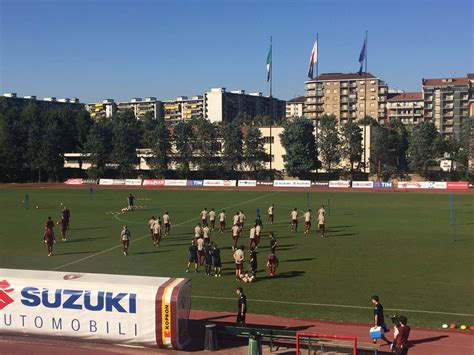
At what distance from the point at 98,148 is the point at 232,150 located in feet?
77.7

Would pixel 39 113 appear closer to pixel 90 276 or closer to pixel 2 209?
pixel 2 209

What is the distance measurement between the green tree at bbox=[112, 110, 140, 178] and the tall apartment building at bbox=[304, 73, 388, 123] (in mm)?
61883

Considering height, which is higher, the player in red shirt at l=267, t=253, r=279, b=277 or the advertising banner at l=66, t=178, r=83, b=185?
the advertising banner at l=66, t=178, r=83, b=185

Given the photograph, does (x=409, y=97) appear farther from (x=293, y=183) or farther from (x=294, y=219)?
(x=294, y=219)

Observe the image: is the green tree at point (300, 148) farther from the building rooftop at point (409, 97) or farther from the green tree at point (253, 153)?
the building rooftop at point (409, 97)

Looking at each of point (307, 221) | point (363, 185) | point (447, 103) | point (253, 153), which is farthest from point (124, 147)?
point (447, 103)

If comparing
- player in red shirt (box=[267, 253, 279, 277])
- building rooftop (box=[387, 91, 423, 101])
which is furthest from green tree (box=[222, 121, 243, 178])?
building rooftop (box=[387, 91, 423, 101])

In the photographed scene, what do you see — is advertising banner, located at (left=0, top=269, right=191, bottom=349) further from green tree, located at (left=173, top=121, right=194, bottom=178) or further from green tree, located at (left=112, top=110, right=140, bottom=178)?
green tree, located at (left=112, top=110, right=140, bottom=178)

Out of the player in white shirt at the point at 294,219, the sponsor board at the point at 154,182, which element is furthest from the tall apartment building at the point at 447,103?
the player in white shirt at the point at 294,219

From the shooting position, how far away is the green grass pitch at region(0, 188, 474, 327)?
18.0 metres

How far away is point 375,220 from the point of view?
37938 mm

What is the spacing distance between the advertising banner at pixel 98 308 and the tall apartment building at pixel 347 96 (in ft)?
422

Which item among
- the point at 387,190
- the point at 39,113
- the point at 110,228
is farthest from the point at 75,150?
the point at 110,228

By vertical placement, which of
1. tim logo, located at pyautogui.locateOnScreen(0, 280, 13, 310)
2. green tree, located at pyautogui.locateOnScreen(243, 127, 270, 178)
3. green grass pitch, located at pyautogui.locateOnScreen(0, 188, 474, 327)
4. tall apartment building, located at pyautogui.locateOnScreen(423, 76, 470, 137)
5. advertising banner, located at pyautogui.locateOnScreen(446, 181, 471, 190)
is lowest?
green grass pitch, located at pyautogui.locateOnScreen(0, 188, 474, 327)
